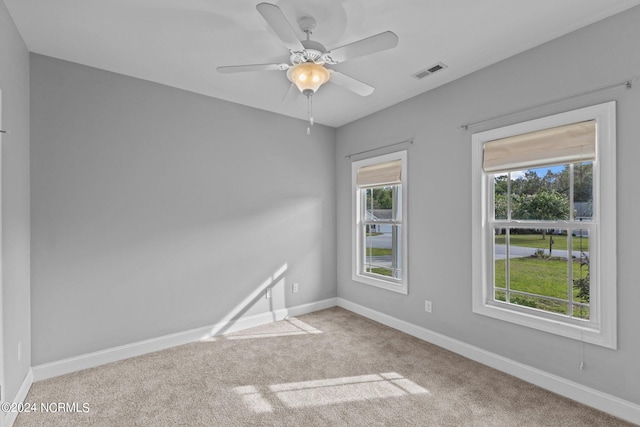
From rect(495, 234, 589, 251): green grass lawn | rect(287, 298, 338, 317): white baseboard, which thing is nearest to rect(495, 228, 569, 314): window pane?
rect(495, 234, 589, 251): green grass lawn

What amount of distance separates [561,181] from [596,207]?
0.35 meters

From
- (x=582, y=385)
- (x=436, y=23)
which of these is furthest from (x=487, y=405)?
(x=436, y=23)

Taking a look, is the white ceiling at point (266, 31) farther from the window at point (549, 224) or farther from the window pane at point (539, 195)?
the window pane at point (539, 195)

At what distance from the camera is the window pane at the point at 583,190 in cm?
227

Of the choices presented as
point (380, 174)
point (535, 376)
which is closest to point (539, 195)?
point (535, 376)

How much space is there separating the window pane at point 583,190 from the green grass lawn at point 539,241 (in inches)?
7.1

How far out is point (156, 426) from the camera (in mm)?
1996

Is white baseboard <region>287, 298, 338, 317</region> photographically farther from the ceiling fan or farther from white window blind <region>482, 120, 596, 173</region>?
the ceiling fan

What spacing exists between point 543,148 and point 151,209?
3497mm

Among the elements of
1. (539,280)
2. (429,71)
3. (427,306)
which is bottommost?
(427,306)

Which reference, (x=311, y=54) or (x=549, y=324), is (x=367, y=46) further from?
(x=549, y=324)

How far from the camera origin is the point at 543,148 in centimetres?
242

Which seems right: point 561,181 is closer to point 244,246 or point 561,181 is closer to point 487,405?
point 487,405

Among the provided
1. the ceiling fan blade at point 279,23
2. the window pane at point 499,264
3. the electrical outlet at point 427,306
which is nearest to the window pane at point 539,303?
the window pane at point 499,264
